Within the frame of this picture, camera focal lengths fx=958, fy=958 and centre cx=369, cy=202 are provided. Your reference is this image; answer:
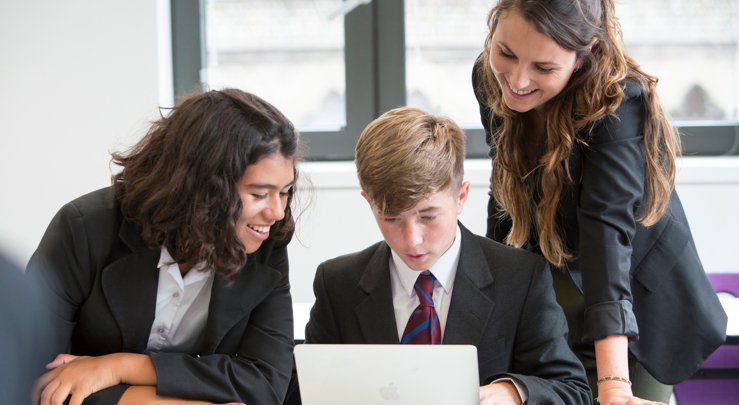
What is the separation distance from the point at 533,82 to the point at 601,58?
135 millimetres

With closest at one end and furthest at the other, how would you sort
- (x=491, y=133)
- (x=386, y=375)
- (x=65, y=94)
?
(x=386, y=375) → (x=491, y=133) → (x=65, y=94)

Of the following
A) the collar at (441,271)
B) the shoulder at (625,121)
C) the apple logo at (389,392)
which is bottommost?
the apple logo at (389,392)

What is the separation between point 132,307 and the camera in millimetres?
1840

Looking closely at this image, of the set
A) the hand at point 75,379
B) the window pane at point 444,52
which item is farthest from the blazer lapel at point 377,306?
the window pane at point 444,52

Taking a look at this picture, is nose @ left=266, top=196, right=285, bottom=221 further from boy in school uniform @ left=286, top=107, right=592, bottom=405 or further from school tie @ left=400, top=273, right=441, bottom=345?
school tie @ left=400, top=273, right=441, bottom=345

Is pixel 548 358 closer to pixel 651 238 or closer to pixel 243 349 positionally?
pixel 651 238

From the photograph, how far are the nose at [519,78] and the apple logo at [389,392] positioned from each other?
652mm

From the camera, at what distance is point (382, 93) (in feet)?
11.9

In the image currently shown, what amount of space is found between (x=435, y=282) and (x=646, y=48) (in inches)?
84.1

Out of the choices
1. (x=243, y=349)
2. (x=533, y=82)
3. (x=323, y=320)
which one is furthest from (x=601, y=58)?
(x=243, y=349)

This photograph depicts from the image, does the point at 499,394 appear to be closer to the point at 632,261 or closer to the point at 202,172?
the point at 632,261

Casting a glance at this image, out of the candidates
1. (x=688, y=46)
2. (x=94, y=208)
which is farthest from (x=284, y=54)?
(x=94, y=208)

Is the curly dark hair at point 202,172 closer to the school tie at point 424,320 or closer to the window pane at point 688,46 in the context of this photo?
the school tie at point 424,320

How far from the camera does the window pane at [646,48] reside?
363cm
